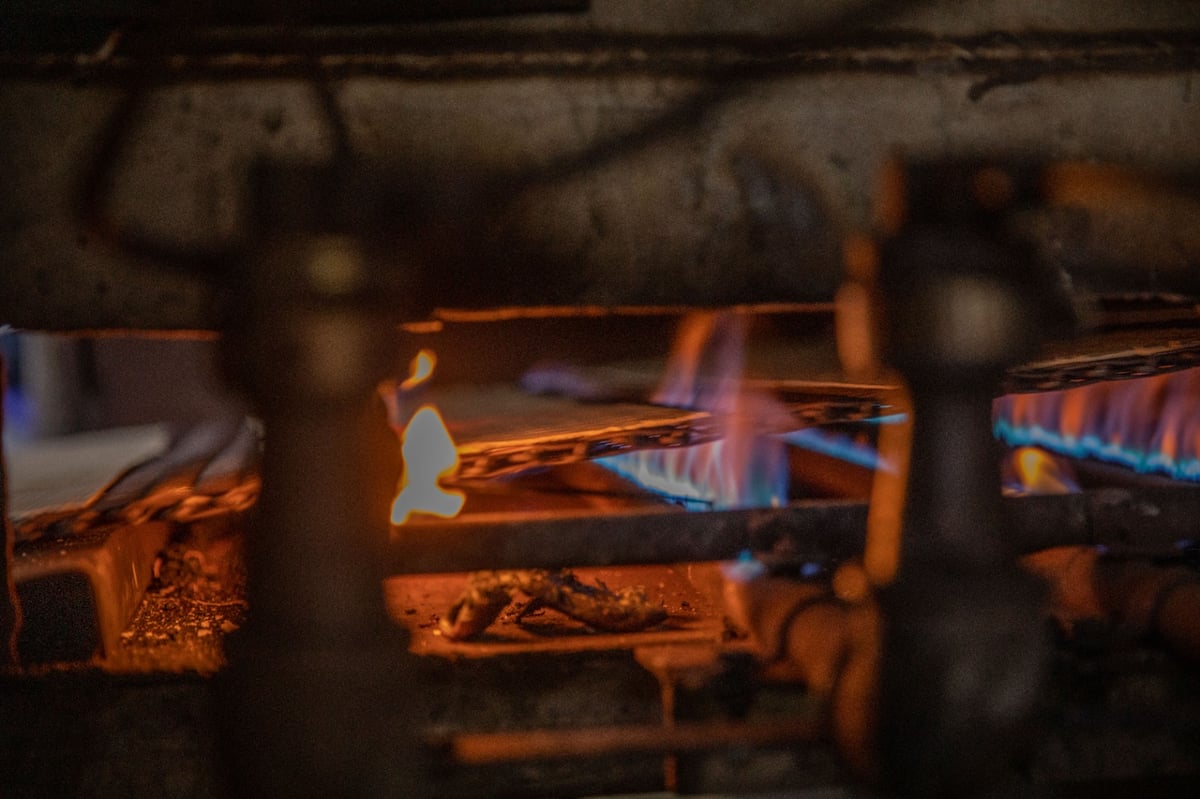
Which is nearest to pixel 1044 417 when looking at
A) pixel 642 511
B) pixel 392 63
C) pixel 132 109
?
pixel 642 511

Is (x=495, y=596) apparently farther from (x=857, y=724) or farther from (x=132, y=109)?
(x=132, y=109)

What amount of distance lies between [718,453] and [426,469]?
699 millimetres

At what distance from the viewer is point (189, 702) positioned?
1641 millimetres

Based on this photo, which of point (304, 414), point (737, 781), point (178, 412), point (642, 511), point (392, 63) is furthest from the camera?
point (178, 412)

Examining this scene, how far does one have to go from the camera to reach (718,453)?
84.5 inches

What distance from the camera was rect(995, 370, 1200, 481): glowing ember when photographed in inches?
90.6

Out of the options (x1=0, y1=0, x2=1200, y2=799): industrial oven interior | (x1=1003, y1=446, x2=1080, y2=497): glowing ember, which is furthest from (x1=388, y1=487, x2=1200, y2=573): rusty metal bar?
(x1=1003, y1=446, x2=1080, y2=497): glowing ember

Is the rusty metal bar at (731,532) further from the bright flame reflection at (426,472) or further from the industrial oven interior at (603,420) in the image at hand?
the bright flame reflection at (426,472)

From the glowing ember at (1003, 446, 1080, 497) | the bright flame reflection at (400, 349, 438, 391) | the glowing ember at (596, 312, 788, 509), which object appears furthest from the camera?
the bright flame reflection at (400, 349, 438, 391)

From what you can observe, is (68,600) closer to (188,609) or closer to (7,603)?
(7,603)

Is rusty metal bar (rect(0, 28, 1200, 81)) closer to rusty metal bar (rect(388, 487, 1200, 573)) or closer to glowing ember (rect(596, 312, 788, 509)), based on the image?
glowing ember (rect(596, 312, 788, 509))

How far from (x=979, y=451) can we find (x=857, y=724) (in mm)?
433

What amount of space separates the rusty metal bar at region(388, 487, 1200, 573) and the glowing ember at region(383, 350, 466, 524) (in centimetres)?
11

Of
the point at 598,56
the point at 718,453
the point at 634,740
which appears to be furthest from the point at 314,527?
the point at 718,453
